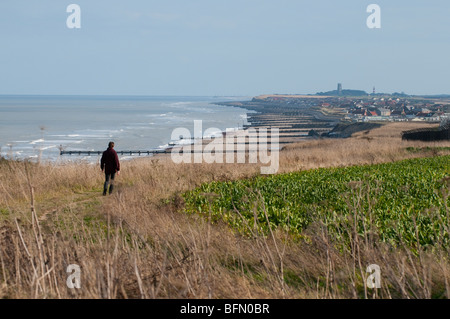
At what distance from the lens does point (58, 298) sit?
532 centimetres

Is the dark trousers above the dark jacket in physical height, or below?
below

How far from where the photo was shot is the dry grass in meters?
5.68

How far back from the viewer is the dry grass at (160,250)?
5.68 m

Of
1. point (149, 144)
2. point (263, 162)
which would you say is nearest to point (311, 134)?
point (149, 144)

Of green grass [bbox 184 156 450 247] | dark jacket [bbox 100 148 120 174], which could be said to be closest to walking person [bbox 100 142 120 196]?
dark jacket [bbox 100 148 120 174]

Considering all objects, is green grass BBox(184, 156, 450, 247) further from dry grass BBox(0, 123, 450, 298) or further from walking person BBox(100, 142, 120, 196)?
walking person BBox(100, 142, 120, 196)

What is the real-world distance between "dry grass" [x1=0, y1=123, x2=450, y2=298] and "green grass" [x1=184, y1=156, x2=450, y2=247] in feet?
1.89

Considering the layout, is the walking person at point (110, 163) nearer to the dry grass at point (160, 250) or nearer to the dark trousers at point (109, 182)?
the dark trousers at point (109, 182)

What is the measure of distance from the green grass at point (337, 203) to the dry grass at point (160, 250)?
576mm

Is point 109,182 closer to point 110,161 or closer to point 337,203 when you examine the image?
point 110,161

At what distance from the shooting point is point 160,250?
25.1ft

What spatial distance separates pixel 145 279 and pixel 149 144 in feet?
247

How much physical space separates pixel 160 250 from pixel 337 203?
6301mm

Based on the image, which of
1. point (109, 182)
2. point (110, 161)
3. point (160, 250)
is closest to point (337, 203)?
point (160, 250)
